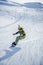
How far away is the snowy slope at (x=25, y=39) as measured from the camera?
453 cm

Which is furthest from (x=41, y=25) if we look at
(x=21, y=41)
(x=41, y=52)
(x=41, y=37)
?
(x=41, y=52)

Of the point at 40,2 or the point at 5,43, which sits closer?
the point at 5,43

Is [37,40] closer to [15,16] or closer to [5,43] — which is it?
[5,43]

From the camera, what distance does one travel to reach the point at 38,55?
4762mm

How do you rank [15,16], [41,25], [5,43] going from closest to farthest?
[5,43]
[41,25]
[15,16]

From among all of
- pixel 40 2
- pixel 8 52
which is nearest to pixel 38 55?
pixel 8 52

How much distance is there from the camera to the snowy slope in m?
4.53

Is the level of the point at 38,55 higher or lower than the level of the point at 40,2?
lower

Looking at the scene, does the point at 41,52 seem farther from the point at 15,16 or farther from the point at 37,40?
the point at 15,16

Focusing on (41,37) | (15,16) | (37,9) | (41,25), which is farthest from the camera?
(37,9)

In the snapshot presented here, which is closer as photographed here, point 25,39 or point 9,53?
point 9,53

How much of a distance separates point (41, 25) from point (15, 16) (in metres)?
1.44

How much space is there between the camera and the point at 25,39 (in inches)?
222

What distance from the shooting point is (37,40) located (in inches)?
221
